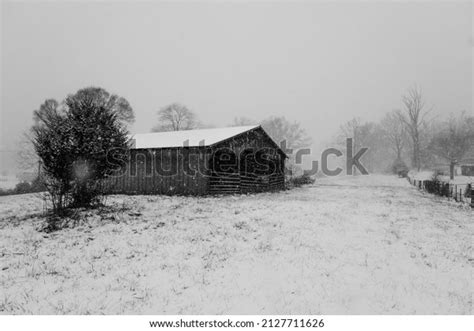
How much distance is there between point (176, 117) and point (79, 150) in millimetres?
50264

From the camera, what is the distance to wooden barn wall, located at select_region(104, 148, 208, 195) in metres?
18.5

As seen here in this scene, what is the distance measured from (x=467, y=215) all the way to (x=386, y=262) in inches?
333

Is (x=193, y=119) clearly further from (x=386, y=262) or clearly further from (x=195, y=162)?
(x=386, y=262)

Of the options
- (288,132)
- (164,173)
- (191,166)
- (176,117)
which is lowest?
(164,173)

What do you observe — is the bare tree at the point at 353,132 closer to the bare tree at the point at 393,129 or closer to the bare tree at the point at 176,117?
the bare tree at the point at 393,129

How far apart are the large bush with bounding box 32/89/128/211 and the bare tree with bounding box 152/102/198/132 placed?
4786cm

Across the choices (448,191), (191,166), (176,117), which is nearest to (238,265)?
(191,166)

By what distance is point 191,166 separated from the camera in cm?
1869

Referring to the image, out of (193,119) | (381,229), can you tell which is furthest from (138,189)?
(193,119)

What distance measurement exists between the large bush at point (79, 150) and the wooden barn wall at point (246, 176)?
7.49 meters

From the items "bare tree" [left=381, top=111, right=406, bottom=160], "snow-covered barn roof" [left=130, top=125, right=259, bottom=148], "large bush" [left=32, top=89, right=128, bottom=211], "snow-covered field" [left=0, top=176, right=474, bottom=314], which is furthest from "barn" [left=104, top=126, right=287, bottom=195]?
"bare tree" [left=381, top=111, right=406, bottom=160]

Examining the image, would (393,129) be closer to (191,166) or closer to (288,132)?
(288,132)

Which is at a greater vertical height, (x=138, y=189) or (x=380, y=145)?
(x=380, y=145)

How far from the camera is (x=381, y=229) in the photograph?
9.62 metres
